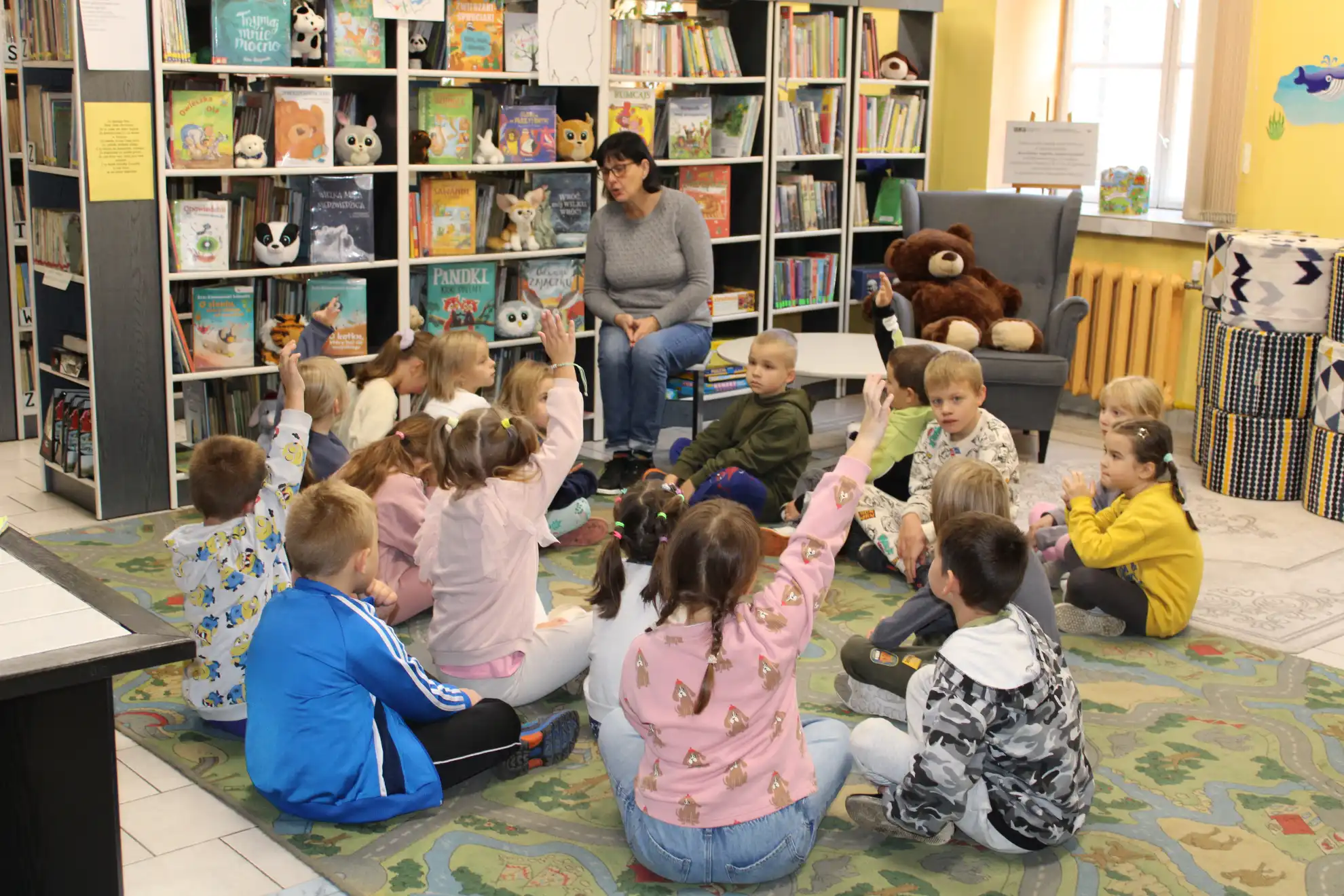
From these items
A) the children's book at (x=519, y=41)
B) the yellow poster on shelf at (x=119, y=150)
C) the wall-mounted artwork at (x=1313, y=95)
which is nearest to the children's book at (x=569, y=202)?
the children's book at (x=519, y=41)

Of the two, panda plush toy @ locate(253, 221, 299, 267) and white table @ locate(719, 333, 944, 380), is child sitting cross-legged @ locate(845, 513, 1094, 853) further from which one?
panda plush toy @ locate(253, 221, 299, 267)

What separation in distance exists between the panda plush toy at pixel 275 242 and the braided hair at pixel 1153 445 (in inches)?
114

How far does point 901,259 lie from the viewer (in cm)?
627

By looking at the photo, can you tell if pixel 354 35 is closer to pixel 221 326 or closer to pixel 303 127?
pixel 303 127

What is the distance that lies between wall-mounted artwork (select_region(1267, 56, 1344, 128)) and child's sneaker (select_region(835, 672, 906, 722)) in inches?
146

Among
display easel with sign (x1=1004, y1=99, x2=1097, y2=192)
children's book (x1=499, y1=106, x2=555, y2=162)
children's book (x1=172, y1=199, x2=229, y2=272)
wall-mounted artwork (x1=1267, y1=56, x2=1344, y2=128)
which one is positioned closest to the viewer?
children's book (x1=172, y1=199, x2=229, y2=272)

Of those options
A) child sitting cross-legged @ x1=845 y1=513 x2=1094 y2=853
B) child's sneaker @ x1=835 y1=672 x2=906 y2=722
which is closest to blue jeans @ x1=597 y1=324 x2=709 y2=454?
child's sneaker @ x1=835 y1=672 x2=906 y2=722

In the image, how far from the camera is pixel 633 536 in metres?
2.82

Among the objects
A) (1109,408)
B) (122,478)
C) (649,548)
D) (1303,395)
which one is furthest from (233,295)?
(1303,395)

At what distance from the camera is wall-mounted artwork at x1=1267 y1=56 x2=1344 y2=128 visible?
558cm

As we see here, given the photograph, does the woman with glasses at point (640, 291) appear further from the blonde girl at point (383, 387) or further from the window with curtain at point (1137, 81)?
the window with curtain at point (1137, 81)

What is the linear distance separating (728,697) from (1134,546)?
1.74 metres

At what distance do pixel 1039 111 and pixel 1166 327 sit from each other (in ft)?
5.05

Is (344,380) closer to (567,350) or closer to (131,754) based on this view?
(567,350)
